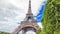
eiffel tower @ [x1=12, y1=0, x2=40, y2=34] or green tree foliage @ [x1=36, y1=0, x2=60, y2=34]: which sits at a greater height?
green tree foliage @ [x1=36, y1=0, x2=60, y2=34]

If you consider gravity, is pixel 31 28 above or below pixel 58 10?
below

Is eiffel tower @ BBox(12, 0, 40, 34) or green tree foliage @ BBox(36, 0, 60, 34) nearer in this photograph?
green tree foliage @ BBox(36, 0, 60, 34)

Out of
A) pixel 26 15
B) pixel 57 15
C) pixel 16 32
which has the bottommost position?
pixel 16 32

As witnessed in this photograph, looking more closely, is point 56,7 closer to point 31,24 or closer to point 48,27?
point 48,27

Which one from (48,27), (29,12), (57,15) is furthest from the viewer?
(29,12)

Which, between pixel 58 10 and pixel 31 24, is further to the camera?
pixel 31 24

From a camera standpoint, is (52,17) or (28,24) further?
(28,24)

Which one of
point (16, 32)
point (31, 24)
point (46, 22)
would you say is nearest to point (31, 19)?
point (31, 24)

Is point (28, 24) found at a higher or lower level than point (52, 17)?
lower
